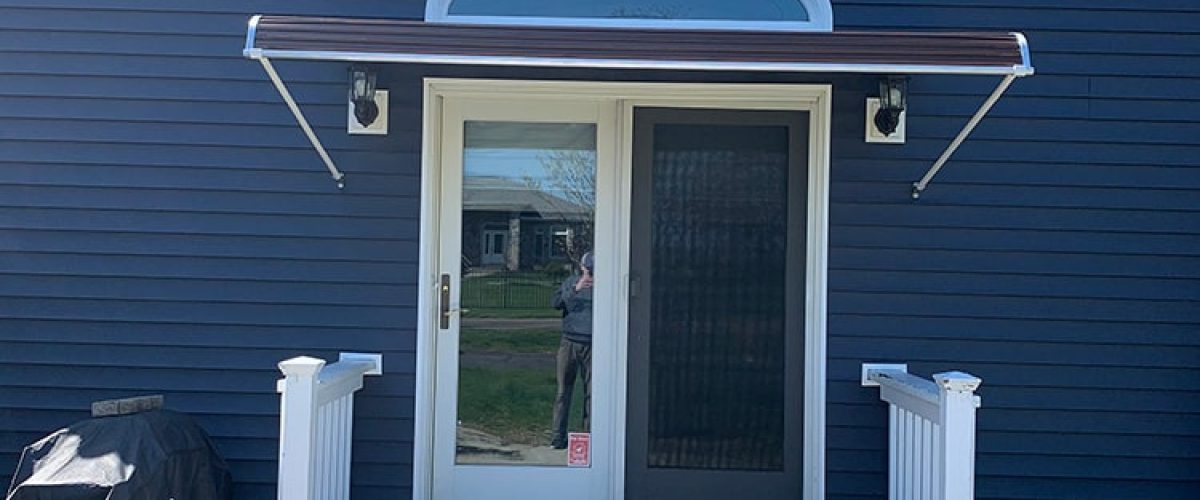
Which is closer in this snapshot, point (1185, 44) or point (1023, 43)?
point (1023, 43)

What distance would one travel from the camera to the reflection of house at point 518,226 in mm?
3941

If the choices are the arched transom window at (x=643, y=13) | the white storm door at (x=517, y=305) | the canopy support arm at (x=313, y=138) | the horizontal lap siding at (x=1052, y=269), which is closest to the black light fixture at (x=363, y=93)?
the canopy support arm at (x=313, y=138)

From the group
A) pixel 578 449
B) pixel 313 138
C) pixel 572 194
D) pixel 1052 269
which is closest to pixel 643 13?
pixel 572 194

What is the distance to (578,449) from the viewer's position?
3.94 metres

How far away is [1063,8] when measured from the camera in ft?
12.5

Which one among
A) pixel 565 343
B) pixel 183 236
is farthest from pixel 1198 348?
pixel 183 236

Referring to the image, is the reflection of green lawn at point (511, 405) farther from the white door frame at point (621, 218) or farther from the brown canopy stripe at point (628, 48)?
the brown canopy stripe at point (628, 48)

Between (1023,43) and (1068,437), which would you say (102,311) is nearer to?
(1023,43)

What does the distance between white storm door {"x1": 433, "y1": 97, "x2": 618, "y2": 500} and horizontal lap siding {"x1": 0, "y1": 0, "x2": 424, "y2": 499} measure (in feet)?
0.67

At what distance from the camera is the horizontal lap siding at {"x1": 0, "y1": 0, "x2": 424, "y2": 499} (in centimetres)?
379

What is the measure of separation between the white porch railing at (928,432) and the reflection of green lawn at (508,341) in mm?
1224

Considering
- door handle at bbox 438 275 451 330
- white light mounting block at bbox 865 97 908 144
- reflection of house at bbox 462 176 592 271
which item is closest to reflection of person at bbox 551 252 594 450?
reflection of house at bbox 462 176 592 271

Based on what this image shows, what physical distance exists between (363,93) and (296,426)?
1.25 metres

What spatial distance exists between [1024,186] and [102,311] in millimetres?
3518
